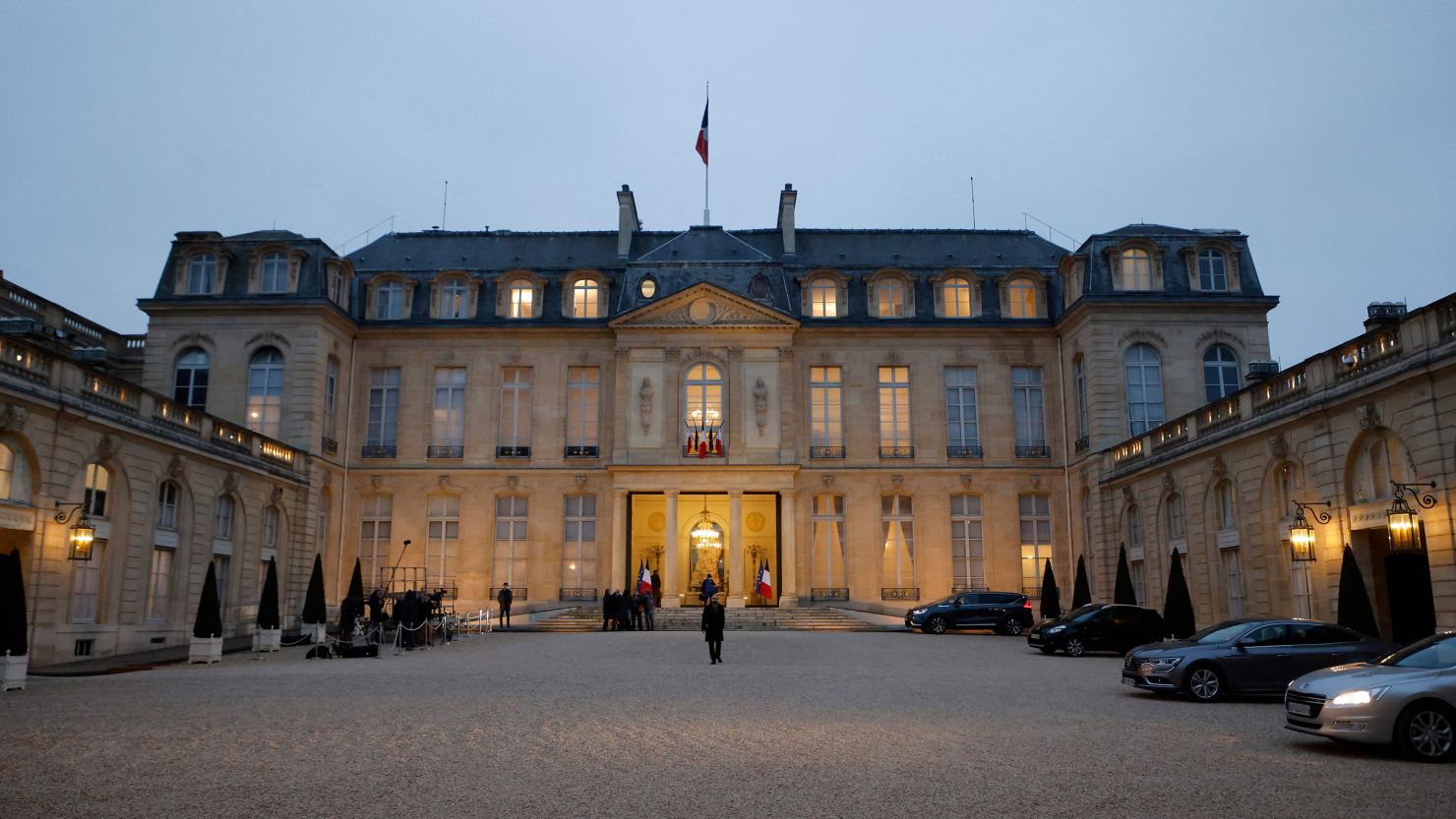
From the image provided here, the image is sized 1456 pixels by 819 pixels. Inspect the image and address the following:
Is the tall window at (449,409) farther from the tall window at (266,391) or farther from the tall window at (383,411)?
the tall window at (266,391)

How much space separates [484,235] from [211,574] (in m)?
22.2

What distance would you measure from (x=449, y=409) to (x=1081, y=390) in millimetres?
21426

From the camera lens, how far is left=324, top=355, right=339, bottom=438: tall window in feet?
122

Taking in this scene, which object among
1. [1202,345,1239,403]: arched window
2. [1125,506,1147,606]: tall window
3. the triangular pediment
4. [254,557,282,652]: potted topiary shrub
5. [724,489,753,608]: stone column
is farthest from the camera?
the triangular pediment

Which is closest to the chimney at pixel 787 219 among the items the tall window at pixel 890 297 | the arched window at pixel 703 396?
the tall window at pixel 890 297

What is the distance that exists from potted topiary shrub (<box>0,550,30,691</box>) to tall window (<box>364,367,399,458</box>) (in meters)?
22.2

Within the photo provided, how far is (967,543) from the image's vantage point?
3831 centimetres

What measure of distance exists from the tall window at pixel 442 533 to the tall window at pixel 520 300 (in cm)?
671

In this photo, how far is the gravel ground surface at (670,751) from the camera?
783 centimetres

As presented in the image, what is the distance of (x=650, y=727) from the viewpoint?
11656 millimetres

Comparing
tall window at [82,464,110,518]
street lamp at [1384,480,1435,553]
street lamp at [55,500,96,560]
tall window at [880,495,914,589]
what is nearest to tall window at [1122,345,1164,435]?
tall window at [880,495,914,589]

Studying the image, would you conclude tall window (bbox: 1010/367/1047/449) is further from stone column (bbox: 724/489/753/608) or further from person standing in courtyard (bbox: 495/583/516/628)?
person standing in courtyard (bbox: 495/583/516/628)

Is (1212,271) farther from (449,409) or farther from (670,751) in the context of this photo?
(670,751)

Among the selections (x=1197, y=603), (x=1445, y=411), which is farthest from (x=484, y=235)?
(x=1445, y=411)
